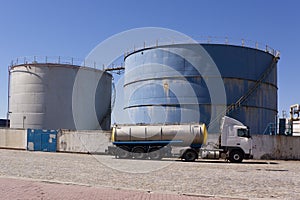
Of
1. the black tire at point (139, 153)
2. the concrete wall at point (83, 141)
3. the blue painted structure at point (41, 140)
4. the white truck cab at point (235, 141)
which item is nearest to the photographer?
the white truck cab at point (235, 141)

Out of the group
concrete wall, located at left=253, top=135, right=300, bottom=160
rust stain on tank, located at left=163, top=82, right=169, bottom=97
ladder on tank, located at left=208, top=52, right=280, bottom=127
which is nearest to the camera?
concrete wall, located at left=253, top=135, right=300, bottom=160

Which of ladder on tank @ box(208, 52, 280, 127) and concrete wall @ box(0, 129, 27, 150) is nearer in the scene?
ladder on tank @ box(208, 52, 280, 127)

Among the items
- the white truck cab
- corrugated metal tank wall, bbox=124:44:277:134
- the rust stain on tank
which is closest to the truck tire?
the white truck cab

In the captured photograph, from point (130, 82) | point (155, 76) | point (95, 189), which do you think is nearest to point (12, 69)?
point (130, 82)

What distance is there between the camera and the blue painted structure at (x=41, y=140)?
37969 mm

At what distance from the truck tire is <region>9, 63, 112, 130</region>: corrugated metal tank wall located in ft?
65.1

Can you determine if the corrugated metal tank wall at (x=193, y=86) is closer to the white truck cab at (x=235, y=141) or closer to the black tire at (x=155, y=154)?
the white truck cab at (x=235, y=141)

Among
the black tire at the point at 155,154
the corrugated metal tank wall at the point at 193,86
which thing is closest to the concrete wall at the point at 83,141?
the corrugated metal tank wall at the point at 193,86

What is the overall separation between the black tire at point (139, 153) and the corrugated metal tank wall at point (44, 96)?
16.6m

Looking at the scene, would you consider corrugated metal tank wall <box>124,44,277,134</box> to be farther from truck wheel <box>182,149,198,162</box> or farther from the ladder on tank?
truck wheel <box>182,149,198,162</box>

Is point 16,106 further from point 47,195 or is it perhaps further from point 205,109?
point 47,195

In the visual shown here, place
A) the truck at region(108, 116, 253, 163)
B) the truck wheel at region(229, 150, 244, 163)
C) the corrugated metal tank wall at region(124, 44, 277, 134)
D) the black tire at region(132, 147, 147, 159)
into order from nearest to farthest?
the truck wheel at region(229, 150, 244, 163)
the truck at region(108, 116, 253, 163)
the black tire at region(132, 147, 147, 159)
the corrugated metal tank wall at region(124, 44, 277, 134)

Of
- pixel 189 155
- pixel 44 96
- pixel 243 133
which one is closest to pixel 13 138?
pixel 44 96

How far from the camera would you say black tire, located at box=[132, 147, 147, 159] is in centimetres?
2902
